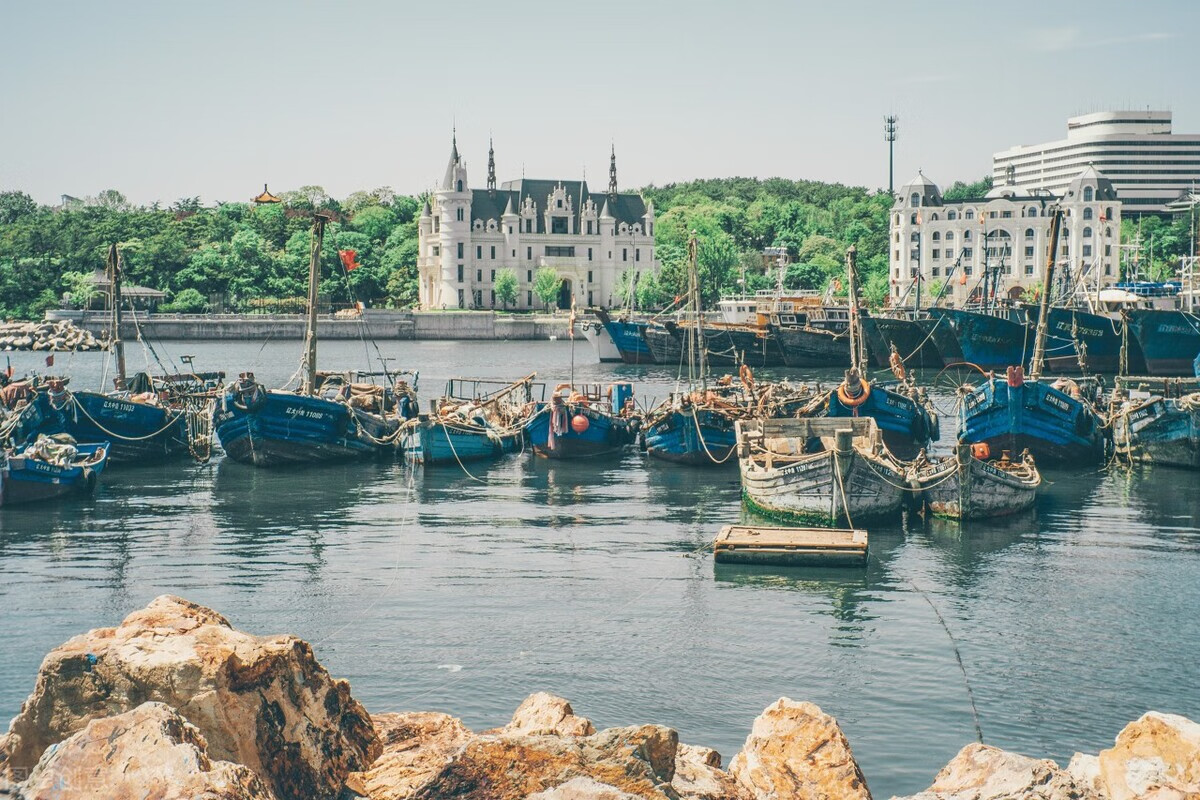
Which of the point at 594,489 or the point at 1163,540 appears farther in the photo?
the point at 594,489

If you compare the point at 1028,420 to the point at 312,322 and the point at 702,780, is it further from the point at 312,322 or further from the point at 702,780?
the point at 702,780

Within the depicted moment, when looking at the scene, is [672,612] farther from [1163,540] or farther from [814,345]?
[814,345]

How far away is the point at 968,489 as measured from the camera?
3447 centimetres

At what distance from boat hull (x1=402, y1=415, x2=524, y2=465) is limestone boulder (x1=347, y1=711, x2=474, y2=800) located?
112 ft

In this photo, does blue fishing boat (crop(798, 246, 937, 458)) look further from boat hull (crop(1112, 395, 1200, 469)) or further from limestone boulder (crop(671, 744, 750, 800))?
limestone boulder (crop(671, 744, 750, 800))

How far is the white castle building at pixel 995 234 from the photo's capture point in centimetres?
15212

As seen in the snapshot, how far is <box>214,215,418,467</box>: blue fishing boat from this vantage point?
46.7m

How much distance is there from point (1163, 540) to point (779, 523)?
30.9 ft

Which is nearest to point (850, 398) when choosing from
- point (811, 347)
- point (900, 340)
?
point (900, 340)

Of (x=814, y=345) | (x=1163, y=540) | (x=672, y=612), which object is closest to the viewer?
(x=672, y=612)

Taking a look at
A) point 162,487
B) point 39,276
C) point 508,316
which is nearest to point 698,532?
point 162,487

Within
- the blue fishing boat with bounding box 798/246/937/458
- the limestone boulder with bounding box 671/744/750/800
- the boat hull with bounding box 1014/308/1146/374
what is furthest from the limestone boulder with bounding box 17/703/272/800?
the boat hull with bounding box 1014/308/1146/374

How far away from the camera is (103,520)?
36.8m

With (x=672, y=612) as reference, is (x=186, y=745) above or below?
above
